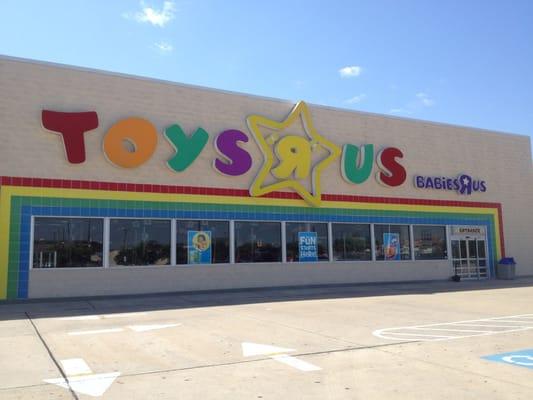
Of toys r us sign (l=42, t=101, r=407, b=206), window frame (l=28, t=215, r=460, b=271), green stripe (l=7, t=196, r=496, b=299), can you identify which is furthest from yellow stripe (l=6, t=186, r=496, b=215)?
window frame (l=28, t=215, r=460, b=271)

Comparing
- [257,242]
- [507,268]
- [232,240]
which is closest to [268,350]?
[232,240]

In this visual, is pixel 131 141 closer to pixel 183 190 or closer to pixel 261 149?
pixel 183 190

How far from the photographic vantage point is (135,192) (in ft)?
64.4

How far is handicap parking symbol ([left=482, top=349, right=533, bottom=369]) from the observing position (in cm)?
793

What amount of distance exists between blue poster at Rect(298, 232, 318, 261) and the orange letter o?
7579mm

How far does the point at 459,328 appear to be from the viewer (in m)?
11.4

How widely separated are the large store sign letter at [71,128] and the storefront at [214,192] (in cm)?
4

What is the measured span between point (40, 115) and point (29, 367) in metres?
12.7

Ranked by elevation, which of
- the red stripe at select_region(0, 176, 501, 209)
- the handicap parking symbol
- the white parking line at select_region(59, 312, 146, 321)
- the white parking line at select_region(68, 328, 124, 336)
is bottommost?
the handicap parking symbol

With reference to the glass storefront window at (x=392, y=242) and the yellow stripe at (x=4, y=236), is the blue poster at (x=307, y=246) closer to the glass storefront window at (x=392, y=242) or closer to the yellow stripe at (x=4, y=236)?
the glass storefront window at (x=392, y=242)

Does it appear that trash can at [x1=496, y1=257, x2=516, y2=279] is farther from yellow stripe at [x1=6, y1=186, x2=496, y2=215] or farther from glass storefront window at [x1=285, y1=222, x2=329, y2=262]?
glass storefront window at [x1=285, y1=222, x2=329, y2=262]

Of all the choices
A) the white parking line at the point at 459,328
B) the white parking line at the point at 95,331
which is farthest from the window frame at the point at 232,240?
the white parking line at the point at 459,328

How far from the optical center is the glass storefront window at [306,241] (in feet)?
74.8

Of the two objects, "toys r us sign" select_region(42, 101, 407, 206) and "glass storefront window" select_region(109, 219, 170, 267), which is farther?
"glass storefront window" select_region(109, 219, 170, 267)
